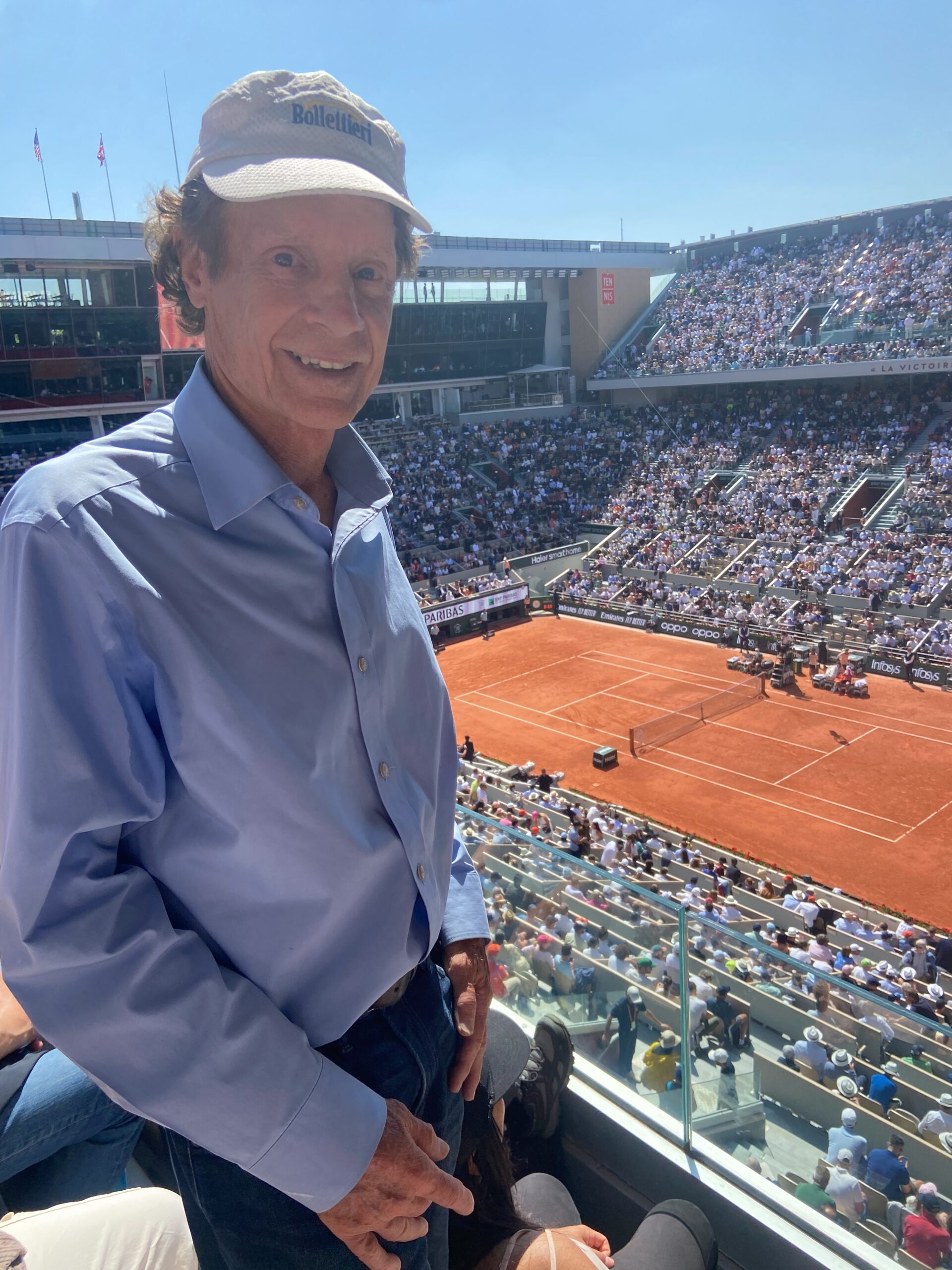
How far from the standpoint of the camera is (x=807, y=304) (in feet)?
143

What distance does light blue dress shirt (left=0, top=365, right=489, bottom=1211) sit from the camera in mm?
1181

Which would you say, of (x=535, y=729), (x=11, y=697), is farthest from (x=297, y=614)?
(x=535, y=729)

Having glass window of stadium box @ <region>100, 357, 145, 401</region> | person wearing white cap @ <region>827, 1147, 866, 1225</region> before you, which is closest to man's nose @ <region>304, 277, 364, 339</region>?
person wearing white cap @ <region>827, 1147, 866, 1225</region>

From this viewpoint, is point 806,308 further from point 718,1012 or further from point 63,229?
point 718,1012

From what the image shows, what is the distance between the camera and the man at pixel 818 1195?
2.40 metres

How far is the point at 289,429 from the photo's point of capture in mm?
1646

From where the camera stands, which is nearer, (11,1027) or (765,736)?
(11,1027)

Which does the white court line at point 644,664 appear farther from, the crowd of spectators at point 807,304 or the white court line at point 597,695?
the crowd of spectators at point 807,304

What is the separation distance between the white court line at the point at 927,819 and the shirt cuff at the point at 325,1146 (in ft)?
56.9

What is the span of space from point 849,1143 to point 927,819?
16.6 m

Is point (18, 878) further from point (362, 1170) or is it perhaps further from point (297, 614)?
point (362, 1170)

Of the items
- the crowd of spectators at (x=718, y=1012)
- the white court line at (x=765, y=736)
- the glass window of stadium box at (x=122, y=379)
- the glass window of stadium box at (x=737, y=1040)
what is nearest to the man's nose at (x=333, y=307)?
the glass window of stadium box at (x=737, y=1040)

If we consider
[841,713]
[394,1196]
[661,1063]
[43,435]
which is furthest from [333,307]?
[43,435]

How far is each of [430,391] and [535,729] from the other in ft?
99.0
